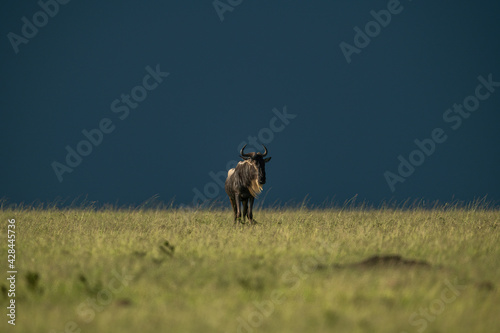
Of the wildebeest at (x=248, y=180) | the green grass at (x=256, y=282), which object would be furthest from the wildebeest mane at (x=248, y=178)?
the green grass at (x=256, y=282)

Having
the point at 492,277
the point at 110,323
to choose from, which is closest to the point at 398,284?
the point at 492,277

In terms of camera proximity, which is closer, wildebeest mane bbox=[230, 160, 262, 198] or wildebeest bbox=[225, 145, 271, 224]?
wildebeest bbox=[225, 145, 271, 224]

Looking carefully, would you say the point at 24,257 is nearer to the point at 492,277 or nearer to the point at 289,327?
the point at 289,327

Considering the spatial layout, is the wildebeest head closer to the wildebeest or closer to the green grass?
the wildebeest

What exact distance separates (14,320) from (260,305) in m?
2.68

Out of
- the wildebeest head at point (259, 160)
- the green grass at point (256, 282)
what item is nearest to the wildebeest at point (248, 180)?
the wildebeest head at point (259, 160)

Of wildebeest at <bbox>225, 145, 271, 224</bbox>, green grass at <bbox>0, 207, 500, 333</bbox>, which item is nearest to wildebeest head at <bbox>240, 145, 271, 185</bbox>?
wildebeest at <bbox>225, 145, 271, 224</bbox>

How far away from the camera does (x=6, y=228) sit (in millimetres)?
13844

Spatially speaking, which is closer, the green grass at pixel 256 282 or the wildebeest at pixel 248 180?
the green grass at pixel 256 282

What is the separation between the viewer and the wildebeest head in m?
14.4

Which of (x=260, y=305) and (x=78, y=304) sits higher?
(x=78, y=304)

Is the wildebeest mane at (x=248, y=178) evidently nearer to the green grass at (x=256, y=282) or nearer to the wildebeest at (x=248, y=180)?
the wildebeest at (x=248, y=180)

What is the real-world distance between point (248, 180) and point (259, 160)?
0.82 m

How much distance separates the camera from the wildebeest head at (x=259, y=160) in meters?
14.4
